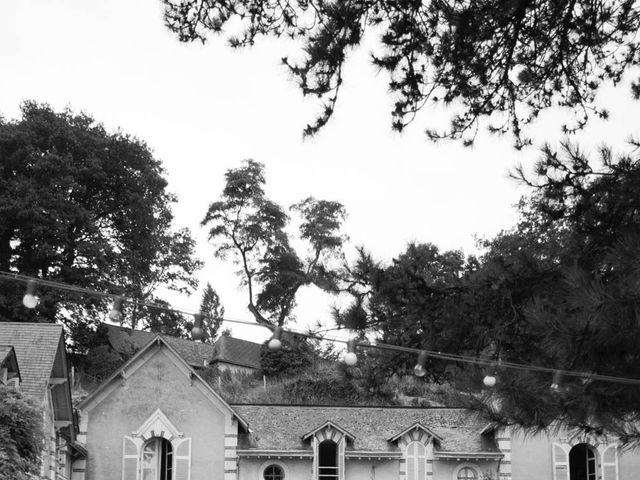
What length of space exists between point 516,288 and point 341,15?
3.17 meters

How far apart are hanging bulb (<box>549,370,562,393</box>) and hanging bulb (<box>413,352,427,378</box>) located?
1227mm

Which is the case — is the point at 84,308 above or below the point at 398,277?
above

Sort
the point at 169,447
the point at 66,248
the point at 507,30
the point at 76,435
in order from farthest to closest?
the point at 66,248 < the point at 169,447 < the point at 76,435 < the point at 507,30

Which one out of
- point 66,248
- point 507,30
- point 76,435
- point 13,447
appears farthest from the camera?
point 66,248

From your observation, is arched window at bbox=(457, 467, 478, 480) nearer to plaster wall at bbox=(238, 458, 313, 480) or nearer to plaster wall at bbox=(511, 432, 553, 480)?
plaster wall at bbox=(511, 432, 553, 480)

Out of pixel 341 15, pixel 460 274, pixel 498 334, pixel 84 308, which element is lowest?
pixel 498 334

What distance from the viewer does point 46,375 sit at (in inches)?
966

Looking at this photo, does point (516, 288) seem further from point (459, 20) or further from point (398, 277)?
point (459, 20)

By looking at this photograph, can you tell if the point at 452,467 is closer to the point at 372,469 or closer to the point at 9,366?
the point at 372,469

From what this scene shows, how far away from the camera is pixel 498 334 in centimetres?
1046

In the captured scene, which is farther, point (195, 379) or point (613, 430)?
point (195, 379)

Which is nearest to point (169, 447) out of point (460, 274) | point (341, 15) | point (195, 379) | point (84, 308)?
point (195, 379)

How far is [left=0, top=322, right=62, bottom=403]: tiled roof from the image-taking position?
24.5 m

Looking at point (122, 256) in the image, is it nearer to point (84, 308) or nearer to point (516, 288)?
point (84, 308)
